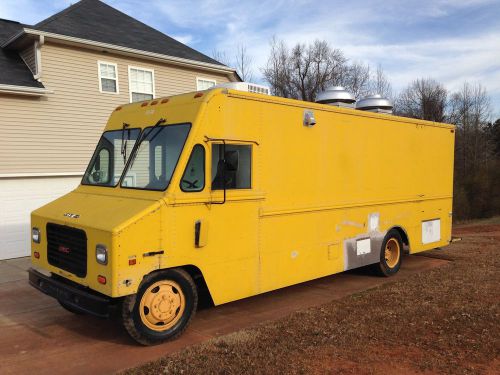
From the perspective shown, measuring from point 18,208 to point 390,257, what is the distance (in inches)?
332

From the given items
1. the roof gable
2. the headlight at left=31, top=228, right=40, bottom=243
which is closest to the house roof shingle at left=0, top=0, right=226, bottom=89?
the roof gable

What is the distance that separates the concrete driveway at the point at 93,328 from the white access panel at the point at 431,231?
3.51ft

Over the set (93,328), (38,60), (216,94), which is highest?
(38,60)

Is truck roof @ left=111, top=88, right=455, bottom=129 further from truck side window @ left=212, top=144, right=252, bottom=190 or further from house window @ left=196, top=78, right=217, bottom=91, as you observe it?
house window @ left=196, top=78, right=217, bottom=91

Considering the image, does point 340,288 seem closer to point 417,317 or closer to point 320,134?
point 417,317

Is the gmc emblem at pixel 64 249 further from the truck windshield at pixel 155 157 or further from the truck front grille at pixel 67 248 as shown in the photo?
the truck windshield at pixel 155 157

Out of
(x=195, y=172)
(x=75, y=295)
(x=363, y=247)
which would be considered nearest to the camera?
(x=75, y=295)

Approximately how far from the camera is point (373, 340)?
4.95 meters

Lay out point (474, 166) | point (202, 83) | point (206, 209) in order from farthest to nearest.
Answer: point (474, 166)
point (202, 83)
point (206, 209)

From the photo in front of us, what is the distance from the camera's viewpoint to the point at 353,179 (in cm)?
720

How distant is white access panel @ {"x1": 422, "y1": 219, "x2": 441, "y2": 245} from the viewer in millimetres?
8742

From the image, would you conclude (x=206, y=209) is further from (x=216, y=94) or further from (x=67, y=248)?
(x=67, y=248)

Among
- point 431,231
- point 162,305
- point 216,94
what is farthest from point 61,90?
point 431,231

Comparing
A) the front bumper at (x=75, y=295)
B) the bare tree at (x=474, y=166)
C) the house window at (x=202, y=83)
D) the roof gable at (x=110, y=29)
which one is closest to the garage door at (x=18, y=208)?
the roof gable at (x=110, y=29)
